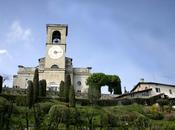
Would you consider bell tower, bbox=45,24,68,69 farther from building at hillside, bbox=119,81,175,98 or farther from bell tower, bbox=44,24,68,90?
building at hillside, bbox=119,81,175,98

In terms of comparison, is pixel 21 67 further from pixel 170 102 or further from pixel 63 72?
pixel 170 102

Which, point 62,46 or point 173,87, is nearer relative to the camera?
point 173,87

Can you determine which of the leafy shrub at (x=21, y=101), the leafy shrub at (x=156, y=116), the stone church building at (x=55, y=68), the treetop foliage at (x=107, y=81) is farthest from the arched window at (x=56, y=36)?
the leafy shrub at (x=156, y=116)

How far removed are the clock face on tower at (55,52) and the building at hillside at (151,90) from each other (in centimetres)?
1812

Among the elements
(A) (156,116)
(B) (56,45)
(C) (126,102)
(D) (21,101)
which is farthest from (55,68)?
(A) (156,116)

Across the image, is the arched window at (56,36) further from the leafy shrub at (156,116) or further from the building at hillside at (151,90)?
the leafy shrub at (156,116)

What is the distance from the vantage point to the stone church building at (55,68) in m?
70.1

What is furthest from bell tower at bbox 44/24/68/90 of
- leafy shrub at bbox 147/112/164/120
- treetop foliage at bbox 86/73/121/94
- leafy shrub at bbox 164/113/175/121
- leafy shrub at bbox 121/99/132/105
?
leafy shrub at bbox 164/113/175/121

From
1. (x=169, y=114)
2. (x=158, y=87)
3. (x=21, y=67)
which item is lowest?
(x=169, y=114)

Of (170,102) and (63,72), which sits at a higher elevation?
(63,72)

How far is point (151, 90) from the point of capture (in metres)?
63.9

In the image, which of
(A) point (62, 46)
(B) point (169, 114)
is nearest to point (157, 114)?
(B) point (169, 114)

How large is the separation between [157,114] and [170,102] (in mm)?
10686

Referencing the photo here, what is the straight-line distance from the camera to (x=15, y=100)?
158ft
